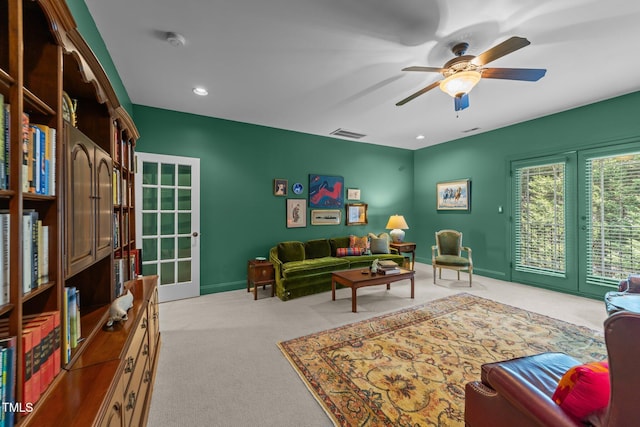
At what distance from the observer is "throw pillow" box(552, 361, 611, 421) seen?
97cm

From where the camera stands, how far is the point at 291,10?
1.99 meters

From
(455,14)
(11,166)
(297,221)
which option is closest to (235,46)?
(455,14)

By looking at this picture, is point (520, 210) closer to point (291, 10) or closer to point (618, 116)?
point (618, 116)

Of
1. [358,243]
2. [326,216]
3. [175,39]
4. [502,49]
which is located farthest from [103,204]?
[358,243]

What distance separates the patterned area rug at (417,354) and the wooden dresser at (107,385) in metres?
Answer: 1.13

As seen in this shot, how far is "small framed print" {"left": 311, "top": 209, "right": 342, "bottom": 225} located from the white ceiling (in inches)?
76.5

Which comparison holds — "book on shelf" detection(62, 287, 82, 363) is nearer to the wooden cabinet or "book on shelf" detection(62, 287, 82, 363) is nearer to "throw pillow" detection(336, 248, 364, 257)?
the wooden cabinet

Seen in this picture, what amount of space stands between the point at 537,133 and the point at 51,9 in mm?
5787

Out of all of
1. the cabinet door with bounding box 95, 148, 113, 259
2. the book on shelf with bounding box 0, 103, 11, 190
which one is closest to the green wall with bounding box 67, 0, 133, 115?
the cabinet door with bounding box 95, 148, 113, 259

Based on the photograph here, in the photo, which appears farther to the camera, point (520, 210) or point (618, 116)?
point (520, 210)

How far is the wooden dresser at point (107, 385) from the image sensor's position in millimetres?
856

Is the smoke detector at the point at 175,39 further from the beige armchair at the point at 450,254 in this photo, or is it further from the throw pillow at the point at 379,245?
the beige armchair at the point at 450,254

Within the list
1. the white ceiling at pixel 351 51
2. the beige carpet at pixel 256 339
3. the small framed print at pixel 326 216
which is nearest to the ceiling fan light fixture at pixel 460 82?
the white ceiling at pixel 351 51

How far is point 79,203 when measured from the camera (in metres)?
1.24
